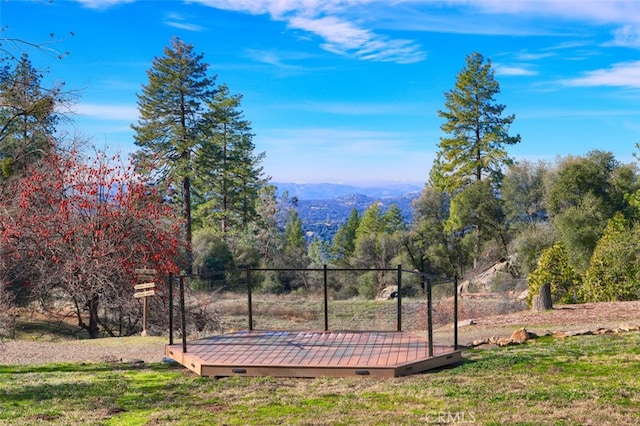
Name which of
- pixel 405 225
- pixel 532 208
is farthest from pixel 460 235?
pixel 405 225

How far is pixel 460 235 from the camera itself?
31.7 m

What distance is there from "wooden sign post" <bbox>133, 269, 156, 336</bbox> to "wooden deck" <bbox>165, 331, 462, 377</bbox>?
314 cm

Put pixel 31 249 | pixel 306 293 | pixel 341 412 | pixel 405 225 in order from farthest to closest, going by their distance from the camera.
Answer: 1. pixel 405 225
2. pixel 306 293
3. pixel 31 249
4. pixel 341 412

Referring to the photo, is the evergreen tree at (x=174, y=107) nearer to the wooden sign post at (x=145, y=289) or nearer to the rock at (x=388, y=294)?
the rock at (x=388, y=294)

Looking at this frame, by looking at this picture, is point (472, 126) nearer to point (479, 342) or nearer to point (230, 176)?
point (230, 176)

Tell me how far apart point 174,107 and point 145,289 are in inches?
710

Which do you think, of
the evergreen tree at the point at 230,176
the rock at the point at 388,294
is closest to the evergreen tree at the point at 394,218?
the evergreen tree at the point at 230,176

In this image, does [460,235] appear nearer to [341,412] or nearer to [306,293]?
[306,293]

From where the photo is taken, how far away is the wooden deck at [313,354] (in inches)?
276

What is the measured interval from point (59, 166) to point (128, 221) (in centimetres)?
228

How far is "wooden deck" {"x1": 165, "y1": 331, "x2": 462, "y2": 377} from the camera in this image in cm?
701
